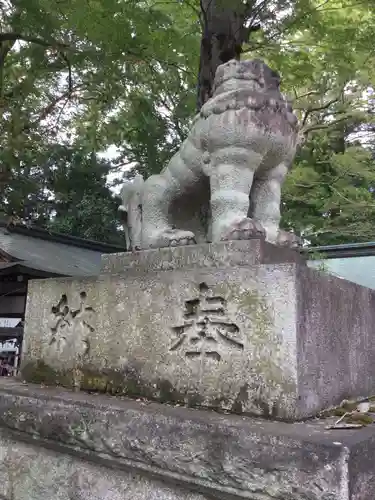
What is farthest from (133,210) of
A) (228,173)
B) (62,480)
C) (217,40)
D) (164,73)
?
(164,73)

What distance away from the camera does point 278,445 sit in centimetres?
126

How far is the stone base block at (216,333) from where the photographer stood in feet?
5.05

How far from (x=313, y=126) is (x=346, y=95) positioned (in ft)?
2.52

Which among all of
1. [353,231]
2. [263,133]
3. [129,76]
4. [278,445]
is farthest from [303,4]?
[353,231]

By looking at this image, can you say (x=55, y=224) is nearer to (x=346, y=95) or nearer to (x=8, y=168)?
(x=8, y=168)

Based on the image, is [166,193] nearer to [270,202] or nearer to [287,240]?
[270,202]

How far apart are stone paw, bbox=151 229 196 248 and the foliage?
3023 mm

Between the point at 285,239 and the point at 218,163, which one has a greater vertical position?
the point at 218,163

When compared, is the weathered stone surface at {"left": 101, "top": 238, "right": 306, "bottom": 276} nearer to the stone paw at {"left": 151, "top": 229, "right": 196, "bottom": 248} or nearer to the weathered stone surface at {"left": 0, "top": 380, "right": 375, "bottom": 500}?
the stone paw at {"left": 151, "top": 229, "right": 196, "bottom": 248}

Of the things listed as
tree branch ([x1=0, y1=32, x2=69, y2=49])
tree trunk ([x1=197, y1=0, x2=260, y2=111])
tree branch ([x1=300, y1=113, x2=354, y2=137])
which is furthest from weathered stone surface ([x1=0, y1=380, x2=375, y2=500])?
tree branch ([x1=300, y1=113, x2=354, y2=137])

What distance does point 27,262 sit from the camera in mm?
9383

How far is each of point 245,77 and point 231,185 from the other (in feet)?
1.75

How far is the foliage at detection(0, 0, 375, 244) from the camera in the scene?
468cm

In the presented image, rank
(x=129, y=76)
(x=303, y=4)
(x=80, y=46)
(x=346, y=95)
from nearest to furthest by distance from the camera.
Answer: (x=303, y=4), (x=80, y=46), (x=129, y=76), (x=346, y=95)
